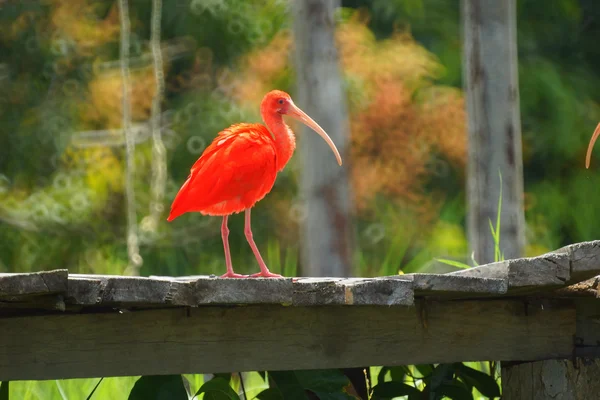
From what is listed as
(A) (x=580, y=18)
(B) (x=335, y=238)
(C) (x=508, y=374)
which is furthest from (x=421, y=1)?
(C) (x=508, y=374)

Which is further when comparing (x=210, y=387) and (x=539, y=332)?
(x=210, y=387)

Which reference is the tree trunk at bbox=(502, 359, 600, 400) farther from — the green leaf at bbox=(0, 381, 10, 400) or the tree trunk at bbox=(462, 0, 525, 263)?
the tree trunk at bbox=(462, 0, 525, 263)

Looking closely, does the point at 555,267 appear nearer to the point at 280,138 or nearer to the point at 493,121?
the point at 280,138

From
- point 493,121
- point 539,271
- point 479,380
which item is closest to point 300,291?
point 539,271

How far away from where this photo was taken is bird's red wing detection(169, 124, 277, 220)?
3.21 metres

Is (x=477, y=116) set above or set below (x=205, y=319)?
above

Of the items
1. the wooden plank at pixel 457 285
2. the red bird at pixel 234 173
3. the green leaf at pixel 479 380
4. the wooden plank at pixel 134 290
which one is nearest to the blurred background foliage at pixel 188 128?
the green leaf at pixel 479 380

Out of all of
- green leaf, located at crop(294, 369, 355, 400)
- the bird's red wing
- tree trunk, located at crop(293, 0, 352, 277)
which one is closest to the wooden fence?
green leaf, located at crop(294, 369, 355, 400)

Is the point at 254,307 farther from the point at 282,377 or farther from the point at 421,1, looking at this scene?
the point at 421,1

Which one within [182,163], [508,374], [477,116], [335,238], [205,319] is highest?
[182,163]

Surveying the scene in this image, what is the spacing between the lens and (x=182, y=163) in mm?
11570

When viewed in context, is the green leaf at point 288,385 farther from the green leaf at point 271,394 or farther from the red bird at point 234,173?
the red bird at point 234,173

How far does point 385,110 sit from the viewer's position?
11734mm

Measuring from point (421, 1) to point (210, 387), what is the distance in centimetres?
1080
